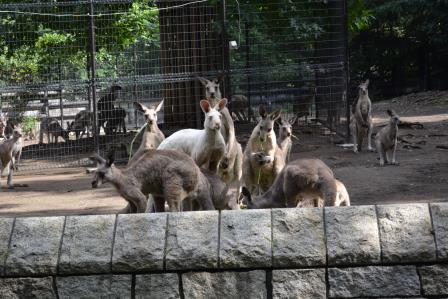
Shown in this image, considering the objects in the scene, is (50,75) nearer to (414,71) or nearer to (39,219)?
(39,219)

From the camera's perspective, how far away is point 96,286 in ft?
17.2

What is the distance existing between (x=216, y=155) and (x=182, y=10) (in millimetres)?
6859

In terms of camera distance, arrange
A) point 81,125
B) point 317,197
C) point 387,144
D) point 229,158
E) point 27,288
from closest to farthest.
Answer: point 27,288 → point 317,197 → point 229,158 → point 387,144 → point 81,125

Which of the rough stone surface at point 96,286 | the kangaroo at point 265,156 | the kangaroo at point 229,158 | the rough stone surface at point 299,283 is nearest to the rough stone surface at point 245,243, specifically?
the rough stone surface at point 299,283

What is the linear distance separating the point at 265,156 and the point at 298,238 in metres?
5.71

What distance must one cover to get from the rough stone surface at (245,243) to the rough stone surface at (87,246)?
0.70 m

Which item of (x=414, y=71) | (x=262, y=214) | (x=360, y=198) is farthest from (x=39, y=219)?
(x=414, y=71)

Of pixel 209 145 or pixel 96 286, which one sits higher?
pixel 209 145

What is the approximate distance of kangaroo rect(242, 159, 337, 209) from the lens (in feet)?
28.6

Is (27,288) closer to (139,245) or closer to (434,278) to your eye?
(139,245)

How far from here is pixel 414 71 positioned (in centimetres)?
2981

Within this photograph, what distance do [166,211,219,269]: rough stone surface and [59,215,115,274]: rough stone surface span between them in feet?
1.24

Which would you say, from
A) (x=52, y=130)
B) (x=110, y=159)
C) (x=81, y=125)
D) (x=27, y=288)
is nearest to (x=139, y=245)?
(x=27, y=288)

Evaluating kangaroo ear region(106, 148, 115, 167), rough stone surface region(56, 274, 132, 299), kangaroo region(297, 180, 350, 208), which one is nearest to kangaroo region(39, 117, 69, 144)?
kangaroo region(297, 180, 350, 208)
